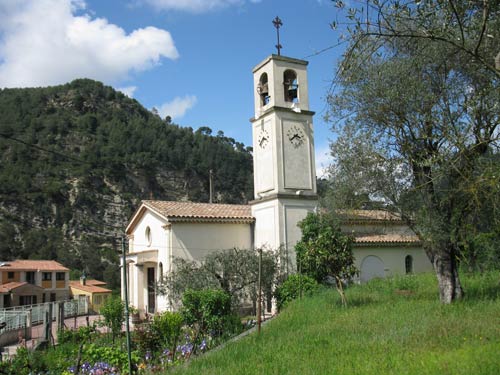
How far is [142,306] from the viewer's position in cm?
2347

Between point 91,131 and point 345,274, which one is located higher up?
point 91,131

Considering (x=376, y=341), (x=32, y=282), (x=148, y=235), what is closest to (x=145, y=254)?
(x=148, y=235)

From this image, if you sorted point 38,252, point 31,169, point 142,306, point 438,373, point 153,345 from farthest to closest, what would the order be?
1. point 31,169
2. point 38,252
3. point 142,306
4. point 153,345
5. point 438,373

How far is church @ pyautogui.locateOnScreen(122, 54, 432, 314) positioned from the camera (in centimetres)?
2069

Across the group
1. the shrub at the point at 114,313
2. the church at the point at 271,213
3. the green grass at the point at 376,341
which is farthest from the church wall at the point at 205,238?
the green grass at the point at 376,341

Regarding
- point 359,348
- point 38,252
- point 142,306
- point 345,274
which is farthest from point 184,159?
point 359,348

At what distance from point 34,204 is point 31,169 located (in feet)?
23.8

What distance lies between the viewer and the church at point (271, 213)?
2069 centimetres

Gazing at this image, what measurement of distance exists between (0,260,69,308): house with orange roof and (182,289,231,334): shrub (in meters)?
32.1

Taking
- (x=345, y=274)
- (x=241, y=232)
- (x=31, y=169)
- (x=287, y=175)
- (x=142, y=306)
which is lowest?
(x=142, y=306)

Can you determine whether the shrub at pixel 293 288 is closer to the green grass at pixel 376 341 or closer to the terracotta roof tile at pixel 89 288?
the green grass at pixel 376 341

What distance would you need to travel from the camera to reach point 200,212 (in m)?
21.8

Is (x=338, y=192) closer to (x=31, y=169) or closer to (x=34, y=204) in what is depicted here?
(x=34, y=204)

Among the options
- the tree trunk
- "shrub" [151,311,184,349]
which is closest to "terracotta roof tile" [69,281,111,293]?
"shrub" [151,311,184,349]
